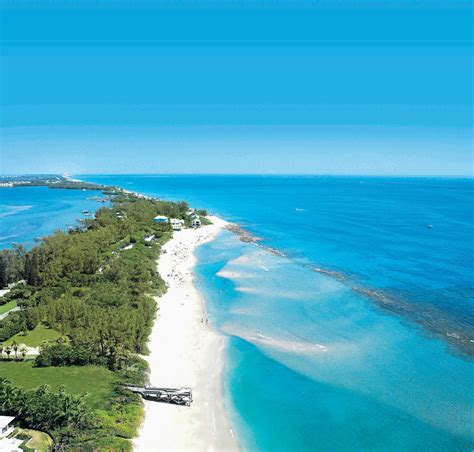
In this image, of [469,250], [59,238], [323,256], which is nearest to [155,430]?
[59,238]

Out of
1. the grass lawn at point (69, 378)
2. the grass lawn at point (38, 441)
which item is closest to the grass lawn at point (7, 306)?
the grass lawn at point (69, 378)

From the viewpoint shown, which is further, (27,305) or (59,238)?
(59,238)

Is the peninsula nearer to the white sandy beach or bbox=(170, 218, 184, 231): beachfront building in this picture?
the white sandy beach

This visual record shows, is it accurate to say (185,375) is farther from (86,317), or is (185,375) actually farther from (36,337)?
(36,337)

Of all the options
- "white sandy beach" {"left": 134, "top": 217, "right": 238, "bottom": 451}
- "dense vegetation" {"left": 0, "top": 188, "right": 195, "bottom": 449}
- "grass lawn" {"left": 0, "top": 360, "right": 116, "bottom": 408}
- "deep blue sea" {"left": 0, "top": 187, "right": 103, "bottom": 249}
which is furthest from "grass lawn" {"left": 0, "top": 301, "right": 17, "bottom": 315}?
"deep blue sea" {"left": 0, "top": 187, "right": 103, "bottom": 249}

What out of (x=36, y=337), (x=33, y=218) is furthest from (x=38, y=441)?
(x=33, y=218)

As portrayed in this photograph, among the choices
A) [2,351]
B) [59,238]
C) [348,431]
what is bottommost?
[348,431]

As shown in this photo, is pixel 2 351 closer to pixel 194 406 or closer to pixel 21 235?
pixel 194 406
